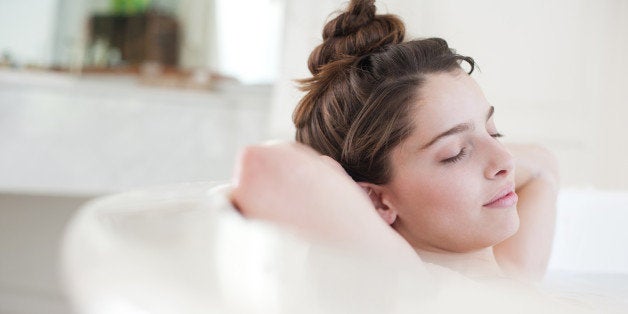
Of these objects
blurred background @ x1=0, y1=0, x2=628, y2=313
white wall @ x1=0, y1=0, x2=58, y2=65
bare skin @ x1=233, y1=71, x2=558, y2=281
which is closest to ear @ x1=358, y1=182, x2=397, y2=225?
bare skin @ x1=233, y1=71, x2=558, y2=281

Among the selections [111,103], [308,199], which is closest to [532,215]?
[308,199]

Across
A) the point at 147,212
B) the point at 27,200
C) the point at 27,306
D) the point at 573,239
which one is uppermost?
the point at 147,212

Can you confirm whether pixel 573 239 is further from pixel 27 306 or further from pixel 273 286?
pixel 27 306

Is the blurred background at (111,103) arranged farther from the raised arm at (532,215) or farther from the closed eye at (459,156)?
the closed eye at (459,156)

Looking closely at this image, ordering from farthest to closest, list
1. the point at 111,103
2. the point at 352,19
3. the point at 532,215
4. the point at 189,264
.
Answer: the point at 111,103, the point at 532,215, the point at 352,19, the point at 189,264

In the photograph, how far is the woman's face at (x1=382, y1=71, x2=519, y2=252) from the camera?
300 millimetres

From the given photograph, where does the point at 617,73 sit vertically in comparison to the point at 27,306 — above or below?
above

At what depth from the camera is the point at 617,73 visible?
436mm

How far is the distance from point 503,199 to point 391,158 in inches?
2.2

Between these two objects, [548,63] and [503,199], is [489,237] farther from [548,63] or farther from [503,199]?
[548,63]

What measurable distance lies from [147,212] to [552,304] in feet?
0.55

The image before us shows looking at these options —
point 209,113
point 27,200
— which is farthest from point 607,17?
point 27,200

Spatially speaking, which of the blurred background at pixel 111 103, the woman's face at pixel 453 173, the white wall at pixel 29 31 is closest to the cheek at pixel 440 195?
the woman's face at pixel 453 173

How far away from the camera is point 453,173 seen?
301 millimetres
